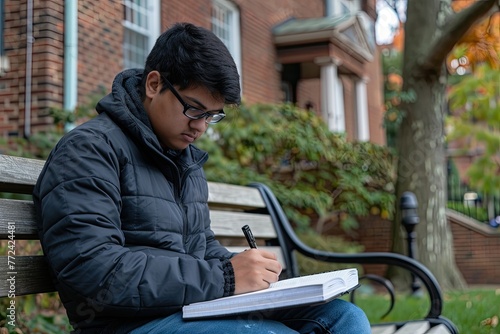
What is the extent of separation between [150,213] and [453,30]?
6.77 m

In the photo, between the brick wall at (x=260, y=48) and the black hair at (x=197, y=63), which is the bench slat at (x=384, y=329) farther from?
the brick wall at (x=260, y=48)

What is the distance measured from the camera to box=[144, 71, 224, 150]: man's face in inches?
89.7

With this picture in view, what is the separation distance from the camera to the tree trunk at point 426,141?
8.63 metres

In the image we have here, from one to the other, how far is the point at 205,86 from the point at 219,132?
205 inches

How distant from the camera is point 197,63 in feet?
7.29

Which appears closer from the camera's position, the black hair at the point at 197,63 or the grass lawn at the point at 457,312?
the black hair at the point at 197,63

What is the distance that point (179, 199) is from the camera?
2.44 metres

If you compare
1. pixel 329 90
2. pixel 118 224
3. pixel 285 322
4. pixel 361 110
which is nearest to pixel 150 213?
pixel 118 224

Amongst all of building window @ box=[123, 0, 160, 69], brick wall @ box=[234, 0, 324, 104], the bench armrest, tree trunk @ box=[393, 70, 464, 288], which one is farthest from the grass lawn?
brick wall @ box=[234, 0, 324, 104]

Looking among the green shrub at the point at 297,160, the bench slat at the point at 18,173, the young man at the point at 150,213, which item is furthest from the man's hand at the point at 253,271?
the green shrub at the point at 297,160

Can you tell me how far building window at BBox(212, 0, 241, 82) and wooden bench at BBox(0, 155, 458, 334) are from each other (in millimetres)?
8334

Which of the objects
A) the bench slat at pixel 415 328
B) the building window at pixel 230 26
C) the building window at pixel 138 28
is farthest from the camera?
the building window at pixel 230 26

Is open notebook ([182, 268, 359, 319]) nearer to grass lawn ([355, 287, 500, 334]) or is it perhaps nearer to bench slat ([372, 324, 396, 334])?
bench slat ([372, 324, 396, 334])

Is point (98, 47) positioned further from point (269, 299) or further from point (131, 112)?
point (269, 299)
